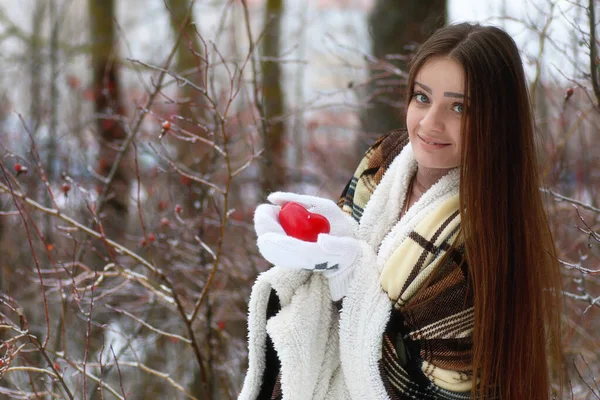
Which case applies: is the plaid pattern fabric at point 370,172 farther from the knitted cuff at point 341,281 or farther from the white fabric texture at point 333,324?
the knitted cuff at point 341,281

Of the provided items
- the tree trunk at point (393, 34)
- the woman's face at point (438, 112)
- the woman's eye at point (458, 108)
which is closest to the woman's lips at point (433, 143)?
the woman's face at point (438, 112)

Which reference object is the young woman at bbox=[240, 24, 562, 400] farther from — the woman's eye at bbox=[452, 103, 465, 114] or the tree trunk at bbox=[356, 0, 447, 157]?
the tree trunk at bbox=[356, 0, 447, 157]

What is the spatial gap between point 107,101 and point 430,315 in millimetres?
4863

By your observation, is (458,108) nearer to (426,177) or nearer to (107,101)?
(426,177)

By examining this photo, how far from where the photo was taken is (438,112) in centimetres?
189

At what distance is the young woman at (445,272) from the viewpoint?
1.82 metres

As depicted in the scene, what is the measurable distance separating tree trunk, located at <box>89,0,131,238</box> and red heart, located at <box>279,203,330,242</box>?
→ 393 centimetres

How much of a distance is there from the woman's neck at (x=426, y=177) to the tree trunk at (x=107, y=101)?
13.0 feet

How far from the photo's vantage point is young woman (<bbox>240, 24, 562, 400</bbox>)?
1.82 m

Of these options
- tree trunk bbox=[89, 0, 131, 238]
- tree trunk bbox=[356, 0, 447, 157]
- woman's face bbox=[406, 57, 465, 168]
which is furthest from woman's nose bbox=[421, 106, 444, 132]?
tree trunk bbox=[89, 0, 131, 238]

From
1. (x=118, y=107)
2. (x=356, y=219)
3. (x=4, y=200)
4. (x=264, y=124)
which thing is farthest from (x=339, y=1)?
(x=356, y=219)

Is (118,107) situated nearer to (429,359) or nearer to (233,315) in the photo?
(233,315)

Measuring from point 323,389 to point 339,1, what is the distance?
9983mm

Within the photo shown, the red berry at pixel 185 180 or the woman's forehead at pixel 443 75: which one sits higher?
the woman's forehead at pixel 443 75
